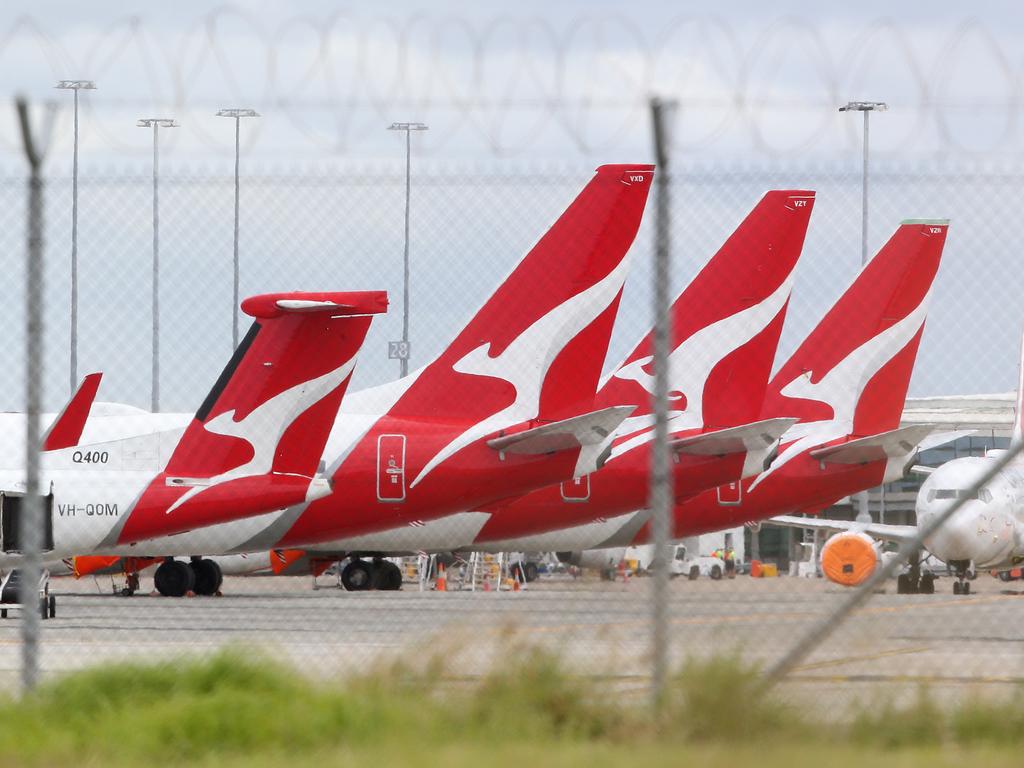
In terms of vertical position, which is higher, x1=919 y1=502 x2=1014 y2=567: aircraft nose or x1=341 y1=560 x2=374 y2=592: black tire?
x1=919 y1=502 x2=1014 y2=567: aircraft nose

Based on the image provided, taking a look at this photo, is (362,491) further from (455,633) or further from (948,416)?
(948,416)

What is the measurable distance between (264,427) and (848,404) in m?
12.5

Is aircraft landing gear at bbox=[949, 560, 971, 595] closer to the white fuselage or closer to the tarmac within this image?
the white fuselage

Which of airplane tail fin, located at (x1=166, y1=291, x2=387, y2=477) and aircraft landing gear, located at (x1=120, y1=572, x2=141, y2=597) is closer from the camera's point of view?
airplane tail fin, located at (x1=166, y1=291, x2=387, y2=477)

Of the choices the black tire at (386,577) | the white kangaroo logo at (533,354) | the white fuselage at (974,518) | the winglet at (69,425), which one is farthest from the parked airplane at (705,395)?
the white fuselage at (974,518)

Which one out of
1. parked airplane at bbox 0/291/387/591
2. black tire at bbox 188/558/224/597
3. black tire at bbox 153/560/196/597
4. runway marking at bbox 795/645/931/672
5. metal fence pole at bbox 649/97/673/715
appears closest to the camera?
metal fence pole at bbox 649/97/673/715

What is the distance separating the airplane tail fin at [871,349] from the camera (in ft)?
97.9

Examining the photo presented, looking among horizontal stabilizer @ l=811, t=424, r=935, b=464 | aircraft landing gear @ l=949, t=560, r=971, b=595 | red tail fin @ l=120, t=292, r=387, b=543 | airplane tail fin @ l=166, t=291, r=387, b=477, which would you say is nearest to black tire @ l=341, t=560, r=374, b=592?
horizontal stabilizer @ l=811, t=424, r=935, b=464

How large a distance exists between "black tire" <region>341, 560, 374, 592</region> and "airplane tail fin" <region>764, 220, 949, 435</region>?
31.7ft

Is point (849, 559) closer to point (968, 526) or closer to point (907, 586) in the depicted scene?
point (968, 526)

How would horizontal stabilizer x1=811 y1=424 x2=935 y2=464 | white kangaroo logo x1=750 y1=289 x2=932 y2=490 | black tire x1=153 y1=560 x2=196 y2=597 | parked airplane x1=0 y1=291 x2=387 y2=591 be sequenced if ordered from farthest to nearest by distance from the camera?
black tire x1=153 y1=560 x2=196 y2=597, white kangaroo logo x1=750 y1=289 x2=932 y2=490, horizontal stabilizer x1=811 y1=424 x2=935 y2=464, parked airplane x1=0 y1=291 x2=387 y2=591

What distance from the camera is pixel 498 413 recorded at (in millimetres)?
25156

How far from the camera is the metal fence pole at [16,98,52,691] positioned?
9.00 meters

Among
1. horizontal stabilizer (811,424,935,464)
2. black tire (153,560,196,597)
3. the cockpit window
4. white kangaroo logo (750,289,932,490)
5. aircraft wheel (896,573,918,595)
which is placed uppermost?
white kangaroo logo (750,289,932,490)
